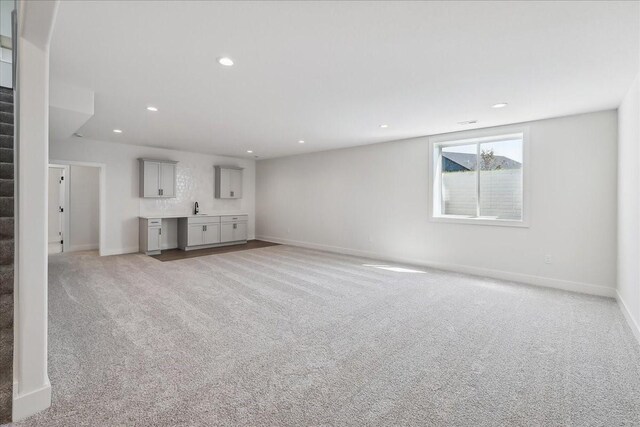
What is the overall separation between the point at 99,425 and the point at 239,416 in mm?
728

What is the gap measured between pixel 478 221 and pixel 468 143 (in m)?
1.39

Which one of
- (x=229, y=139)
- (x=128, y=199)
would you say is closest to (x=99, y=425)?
(x=229, y=139)

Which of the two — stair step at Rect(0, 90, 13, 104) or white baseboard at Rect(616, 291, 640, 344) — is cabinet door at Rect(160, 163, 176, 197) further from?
white baseboard at Rect(616, 291, 640, 344)

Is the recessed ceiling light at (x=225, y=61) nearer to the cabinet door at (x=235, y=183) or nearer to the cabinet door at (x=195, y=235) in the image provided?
the cabinet door at (x=195, y=235)

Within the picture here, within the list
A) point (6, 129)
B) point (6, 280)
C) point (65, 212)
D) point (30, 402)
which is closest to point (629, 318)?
point (30, 402)

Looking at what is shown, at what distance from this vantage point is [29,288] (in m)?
1.70

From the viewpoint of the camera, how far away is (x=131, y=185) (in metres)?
6.79

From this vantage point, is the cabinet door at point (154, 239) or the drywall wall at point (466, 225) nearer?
the drywall wall at point (466, 225)

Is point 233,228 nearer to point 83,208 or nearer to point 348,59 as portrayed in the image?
point 83,208

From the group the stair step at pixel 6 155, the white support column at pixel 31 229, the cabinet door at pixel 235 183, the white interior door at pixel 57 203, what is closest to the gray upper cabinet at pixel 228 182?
the cabinet door at pixel 235 183

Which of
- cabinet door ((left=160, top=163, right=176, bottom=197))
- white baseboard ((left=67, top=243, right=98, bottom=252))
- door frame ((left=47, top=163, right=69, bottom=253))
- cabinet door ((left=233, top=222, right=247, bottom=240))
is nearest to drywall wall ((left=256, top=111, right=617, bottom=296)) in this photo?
cabinet door ((left=233, top=222, right=247, bottom=240))

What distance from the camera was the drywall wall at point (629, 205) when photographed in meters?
2.87

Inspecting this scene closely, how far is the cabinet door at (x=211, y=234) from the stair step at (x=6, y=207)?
506 centimetres

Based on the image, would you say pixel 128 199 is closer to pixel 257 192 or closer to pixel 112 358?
pixel 257 192
